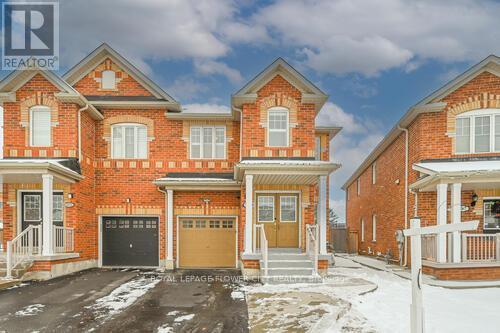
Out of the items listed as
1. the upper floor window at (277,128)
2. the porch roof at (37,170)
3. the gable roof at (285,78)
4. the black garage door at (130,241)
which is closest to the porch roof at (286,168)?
the upper floor window at (277,128)

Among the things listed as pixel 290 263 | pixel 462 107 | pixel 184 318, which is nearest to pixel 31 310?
pixel 184 318

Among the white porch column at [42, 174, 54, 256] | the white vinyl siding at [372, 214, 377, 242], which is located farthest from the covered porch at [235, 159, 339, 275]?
the white vinyl siding at [372, 214, 377, 242]

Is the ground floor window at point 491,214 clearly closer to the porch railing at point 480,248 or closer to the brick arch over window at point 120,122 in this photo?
the porch railing at point 480,248

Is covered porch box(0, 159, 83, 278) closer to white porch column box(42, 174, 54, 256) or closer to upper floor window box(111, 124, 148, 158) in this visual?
white porch column box(42, 174, 54, 256)

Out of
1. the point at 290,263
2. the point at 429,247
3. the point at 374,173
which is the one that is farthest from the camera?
the point at 374,173

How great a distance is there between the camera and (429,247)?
12977mm

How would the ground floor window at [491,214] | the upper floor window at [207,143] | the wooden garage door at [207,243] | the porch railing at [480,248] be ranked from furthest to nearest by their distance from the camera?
the upper floor window at [207,143] → the wooden garage door at [207,243] → the ground floor window at [491,214] → the porch railing at [480,248]

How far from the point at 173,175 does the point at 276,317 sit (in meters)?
9.06

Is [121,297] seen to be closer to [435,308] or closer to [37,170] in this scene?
[37,170]

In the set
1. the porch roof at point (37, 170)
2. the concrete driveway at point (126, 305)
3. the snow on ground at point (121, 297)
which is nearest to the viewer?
the concrete driveway at point (126, 305)

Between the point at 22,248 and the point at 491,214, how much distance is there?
17016mm

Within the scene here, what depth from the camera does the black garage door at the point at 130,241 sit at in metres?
15.5

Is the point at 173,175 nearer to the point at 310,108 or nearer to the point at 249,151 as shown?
the point at 249,151

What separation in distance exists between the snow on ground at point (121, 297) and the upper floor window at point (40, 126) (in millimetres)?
6524
